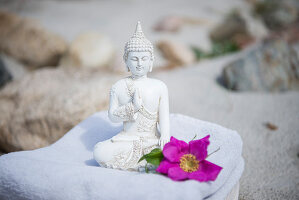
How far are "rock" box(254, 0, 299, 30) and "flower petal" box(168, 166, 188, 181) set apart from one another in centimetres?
766

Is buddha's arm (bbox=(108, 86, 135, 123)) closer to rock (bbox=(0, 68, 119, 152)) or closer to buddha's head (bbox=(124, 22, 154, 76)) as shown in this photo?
buddha's head (bbox=(124, 22, 154, 76))

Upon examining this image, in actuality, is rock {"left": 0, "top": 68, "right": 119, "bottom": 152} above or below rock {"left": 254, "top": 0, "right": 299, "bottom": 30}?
below

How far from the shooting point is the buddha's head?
204cm

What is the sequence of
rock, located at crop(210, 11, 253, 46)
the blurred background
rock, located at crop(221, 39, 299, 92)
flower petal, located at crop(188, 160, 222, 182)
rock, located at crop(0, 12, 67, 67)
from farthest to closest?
rock, located at crop(210, 11, 253, 46) < rock, located at crop(0, 12, 67, 67) < rock, located at crop(221, 39, 299, 92) < the blurred background < flower petal, located at crop(188, 160, 222, 182)

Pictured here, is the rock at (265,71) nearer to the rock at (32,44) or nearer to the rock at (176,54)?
the rock at (176,54)

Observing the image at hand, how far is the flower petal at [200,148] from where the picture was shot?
71.0 inches

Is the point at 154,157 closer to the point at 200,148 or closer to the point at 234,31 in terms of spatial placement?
the point at 200,148

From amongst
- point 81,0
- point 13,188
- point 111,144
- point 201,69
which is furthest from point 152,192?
point 81,0

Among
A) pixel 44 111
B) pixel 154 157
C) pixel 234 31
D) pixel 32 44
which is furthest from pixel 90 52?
pixel 154 157

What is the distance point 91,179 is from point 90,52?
4495 mm

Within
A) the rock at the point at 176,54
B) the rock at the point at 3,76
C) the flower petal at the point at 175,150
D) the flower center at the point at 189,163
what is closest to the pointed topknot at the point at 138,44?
the flower petal at the point at 175,150

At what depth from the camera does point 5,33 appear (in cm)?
673

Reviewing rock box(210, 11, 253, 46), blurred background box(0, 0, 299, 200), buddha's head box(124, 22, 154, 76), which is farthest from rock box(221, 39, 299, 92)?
buddha's head box(124, 22, 154, 76)

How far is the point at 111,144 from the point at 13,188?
2.55 feet
